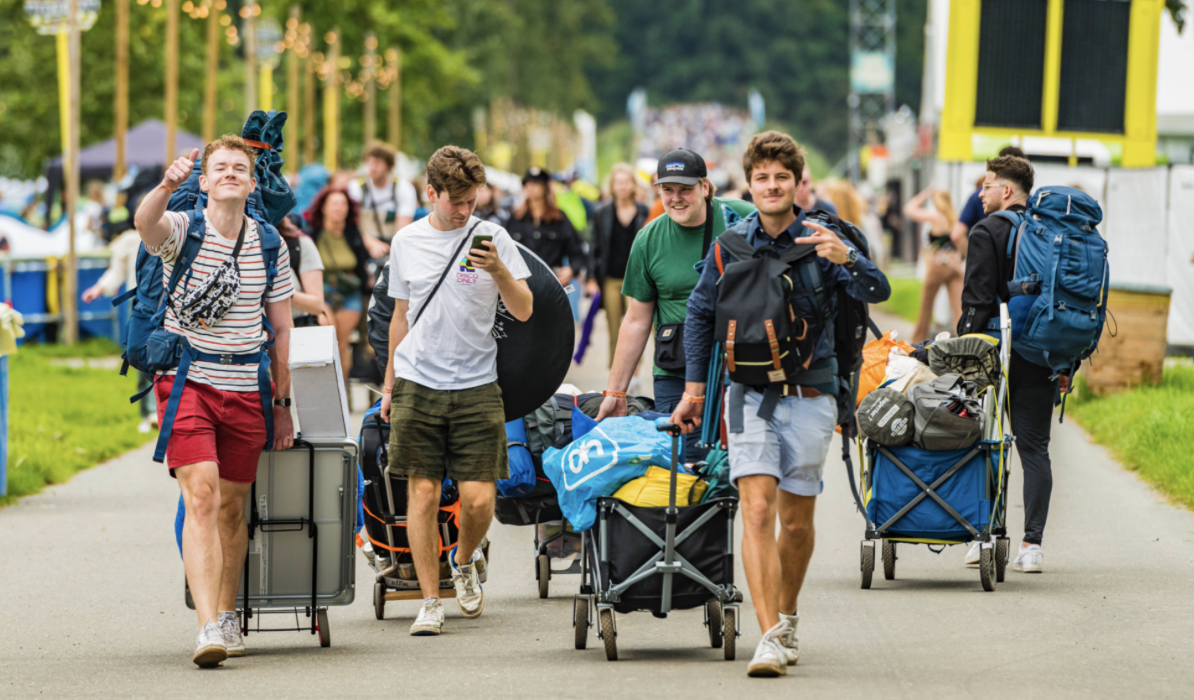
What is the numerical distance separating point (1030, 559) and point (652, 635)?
2161mm

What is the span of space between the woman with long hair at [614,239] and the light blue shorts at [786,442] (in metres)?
8.18

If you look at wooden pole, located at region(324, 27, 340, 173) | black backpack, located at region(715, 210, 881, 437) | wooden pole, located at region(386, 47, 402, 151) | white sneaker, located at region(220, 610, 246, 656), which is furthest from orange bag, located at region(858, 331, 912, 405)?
wooden pole, located at region(386, 47, 402, 151)

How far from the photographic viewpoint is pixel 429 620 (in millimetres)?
6793

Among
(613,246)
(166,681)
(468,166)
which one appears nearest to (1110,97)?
(613,246)

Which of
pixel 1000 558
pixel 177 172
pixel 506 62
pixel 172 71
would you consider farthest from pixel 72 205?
pixel 506 62

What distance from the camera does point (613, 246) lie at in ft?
46.2

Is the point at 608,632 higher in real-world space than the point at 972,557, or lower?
higher

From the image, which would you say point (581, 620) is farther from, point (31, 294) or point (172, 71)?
point (172, 71)

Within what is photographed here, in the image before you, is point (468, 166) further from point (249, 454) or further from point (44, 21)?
point (44, 21)

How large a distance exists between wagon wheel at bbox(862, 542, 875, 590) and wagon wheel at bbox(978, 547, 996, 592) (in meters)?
0.46

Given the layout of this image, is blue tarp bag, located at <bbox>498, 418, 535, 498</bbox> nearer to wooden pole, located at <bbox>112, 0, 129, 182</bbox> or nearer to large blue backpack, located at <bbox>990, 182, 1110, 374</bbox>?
large blue backpack, located at <bbox>990, 182, 1110, 374</bbox>

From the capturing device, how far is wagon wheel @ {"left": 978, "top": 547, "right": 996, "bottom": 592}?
7.51 m

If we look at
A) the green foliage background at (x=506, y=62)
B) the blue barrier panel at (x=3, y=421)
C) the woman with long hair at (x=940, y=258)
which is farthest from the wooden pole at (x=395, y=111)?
the blue barrier panel at (x=3, y=421)

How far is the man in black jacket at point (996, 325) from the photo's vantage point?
26.3 feet
